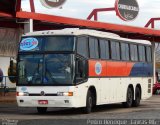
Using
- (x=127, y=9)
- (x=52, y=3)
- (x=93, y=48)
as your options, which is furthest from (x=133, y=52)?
(x=127, y=9)

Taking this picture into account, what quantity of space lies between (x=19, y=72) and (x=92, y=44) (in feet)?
9.73

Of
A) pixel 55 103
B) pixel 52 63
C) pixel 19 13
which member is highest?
pixel 19 13

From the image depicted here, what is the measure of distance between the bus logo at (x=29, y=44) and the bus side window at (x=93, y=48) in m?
2.04

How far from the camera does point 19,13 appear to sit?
28.8 metres

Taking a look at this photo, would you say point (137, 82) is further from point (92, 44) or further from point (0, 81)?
point (0, 81)

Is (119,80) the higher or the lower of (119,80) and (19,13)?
the lower

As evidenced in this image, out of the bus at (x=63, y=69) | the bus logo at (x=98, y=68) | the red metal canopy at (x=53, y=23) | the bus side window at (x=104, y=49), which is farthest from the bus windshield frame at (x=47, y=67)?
the red metal canopy at (x=53, y=23)

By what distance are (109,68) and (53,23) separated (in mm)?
10483

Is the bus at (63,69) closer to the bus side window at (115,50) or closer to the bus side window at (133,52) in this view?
the bus side window at (115,50)

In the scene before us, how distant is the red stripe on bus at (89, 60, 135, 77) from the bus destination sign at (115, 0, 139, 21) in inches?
738

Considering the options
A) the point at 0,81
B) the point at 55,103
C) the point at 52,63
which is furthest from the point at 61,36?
the point at 0,81

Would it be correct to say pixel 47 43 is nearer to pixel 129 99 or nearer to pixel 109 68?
pixel 109 68

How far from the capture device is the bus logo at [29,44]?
2009 cm

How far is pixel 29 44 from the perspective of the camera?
794 inches
